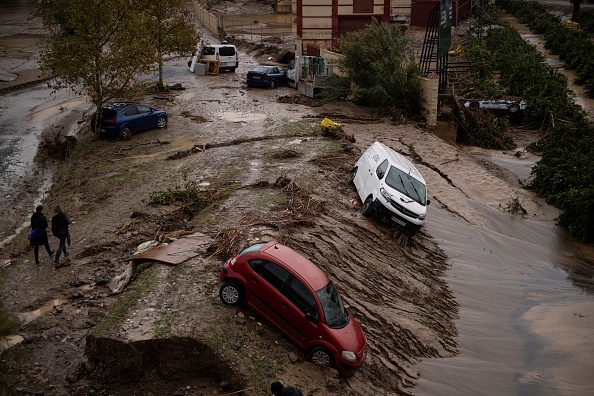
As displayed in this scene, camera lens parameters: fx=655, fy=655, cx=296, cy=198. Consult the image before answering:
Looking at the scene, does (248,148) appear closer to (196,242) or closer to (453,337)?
(196,242)

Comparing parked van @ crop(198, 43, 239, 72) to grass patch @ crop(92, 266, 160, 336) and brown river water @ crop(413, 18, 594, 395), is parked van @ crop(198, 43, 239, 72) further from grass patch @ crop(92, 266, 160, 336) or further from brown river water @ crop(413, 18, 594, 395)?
grass patch @ crop(92, 266, 160, 336)

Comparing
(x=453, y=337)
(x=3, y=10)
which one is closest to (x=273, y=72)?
(x=453, y=337)

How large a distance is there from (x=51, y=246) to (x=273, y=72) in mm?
23315

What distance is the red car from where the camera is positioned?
35.3ft

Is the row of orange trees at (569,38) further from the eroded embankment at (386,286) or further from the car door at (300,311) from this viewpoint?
the car door at (300,311)

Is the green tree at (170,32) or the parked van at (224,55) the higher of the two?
the green tree at (170,32)

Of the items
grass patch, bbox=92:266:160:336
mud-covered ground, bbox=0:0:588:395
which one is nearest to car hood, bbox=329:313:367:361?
mud-covered ground, bbox=0:0:588:395

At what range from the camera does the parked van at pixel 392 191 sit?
55.2 ft

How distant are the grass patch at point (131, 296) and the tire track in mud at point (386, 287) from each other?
341 centimetres

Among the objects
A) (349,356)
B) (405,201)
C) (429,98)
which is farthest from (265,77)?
(349,356)

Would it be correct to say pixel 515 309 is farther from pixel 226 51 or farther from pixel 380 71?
pixel 226 51

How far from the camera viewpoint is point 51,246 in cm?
1612

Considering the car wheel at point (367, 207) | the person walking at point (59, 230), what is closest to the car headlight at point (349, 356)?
the car wheel at point (367, 207)

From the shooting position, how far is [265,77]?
121ft
